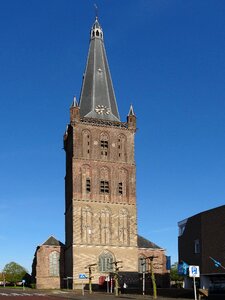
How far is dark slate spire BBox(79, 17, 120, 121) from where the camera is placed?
91.9 meters

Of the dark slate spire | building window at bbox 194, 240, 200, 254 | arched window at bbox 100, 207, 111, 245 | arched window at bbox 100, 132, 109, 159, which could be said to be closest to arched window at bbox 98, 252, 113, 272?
arched window at bbox 100, 207, 111, 245

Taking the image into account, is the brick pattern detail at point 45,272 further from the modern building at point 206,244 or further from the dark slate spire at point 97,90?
the modern building at point 206,244

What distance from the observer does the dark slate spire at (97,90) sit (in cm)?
9194

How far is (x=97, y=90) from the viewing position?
94000 millimetres

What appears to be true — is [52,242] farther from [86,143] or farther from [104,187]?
[86,143]

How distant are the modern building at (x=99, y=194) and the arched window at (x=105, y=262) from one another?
0.11 ft

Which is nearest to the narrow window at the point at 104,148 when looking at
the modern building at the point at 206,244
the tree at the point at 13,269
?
the modern building at the point at 206,244

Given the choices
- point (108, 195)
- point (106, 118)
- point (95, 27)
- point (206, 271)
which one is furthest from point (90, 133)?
point (206, 271)

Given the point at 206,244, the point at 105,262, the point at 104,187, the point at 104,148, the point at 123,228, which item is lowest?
the point at 105,262

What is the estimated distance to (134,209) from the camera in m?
87.2

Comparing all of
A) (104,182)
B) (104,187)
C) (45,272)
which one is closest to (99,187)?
(104,187)

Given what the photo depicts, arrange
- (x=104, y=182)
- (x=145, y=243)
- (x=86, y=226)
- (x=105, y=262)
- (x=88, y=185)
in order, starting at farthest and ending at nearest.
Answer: (x=145, y=243) < (x=104, y=182) < (x=88, y=185) < (x=86, y=226) < (x=105, y=262)

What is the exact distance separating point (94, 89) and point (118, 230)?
27.2 m

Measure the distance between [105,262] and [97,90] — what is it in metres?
32.3
